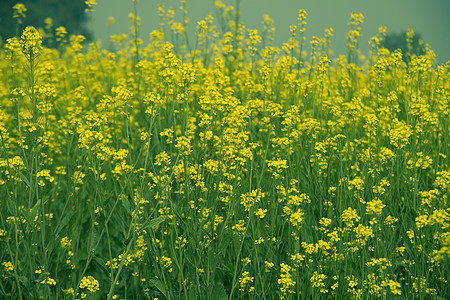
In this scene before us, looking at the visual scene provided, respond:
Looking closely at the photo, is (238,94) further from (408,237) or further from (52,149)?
(408,237)

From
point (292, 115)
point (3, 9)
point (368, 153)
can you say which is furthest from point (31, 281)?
point (3, 9)

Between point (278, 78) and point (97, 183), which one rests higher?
point (278, 78)

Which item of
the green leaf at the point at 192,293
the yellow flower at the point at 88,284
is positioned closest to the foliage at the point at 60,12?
the yellow flower at the point at 88,284

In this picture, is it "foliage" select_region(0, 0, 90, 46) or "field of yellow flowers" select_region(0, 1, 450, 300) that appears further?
"foliage" select_region(0, 0, 90, 46)

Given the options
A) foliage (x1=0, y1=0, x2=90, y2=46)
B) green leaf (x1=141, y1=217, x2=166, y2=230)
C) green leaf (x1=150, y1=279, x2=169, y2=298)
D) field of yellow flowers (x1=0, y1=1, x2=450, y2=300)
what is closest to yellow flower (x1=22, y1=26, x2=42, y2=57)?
field of yellow flowers (x1=0, y1=1, x2=450, y2=300)

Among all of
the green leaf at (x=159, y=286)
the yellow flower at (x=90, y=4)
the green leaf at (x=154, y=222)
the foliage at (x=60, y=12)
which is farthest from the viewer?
the foliage at (x=60, y=12)

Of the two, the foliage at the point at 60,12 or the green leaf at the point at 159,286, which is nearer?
the green leaf at the point at 159,286

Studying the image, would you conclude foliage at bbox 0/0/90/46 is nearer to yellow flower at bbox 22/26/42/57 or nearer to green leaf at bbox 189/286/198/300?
yellow flower at bbox 22/26/42/57

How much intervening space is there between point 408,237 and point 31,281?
7.11 feet

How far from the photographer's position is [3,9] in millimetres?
20125

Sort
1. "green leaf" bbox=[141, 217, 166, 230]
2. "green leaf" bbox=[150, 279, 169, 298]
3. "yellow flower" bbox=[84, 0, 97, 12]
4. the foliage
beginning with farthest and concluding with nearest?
the foliage < "yellow flower" bbox=[84, 0, 97, 12] < "green leaf" bbox=[150, 279, 169, 298] < "green leaf" bbox=[141, 217, 166, 230]

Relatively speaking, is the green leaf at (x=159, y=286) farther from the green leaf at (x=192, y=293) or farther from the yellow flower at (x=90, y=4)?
the yellow flower at (x=90, y=4)

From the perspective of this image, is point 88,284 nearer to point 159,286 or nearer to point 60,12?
point 159,286

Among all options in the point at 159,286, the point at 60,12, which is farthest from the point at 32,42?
the point at 60,12
